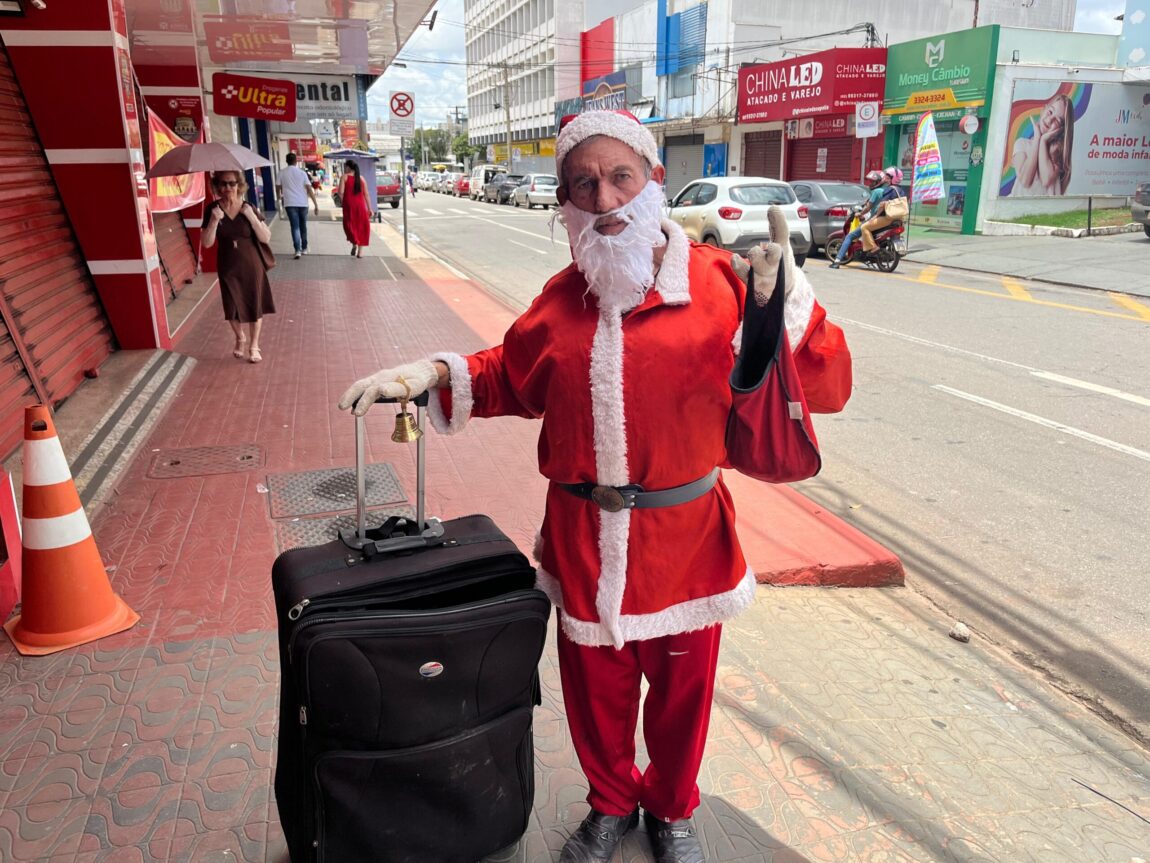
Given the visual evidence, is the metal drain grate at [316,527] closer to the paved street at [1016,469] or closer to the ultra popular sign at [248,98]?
the paved street at [1016,469]

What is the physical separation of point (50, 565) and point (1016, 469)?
17.9 feet

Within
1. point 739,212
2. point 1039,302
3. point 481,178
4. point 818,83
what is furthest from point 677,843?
point 481,178

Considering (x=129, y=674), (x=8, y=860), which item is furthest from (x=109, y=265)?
(x=8, y=860)

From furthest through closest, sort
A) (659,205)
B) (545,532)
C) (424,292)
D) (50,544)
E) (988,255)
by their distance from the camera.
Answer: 1. (988,255)
2. (424,292)
3. (50,544)
4. (545,532)
5. (659,205)

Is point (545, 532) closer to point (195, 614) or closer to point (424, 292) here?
point (195, 614)

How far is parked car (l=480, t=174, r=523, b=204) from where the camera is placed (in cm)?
4122

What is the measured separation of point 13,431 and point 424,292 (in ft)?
27.1

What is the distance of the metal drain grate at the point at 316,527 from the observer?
438 cm

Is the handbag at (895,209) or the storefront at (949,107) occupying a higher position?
the storefront at (949,107)

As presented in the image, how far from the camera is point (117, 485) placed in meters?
5.06

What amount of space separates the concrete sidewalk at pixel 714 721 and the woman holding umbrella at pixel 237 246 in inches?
120

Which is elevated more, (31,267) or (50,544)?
(31,267)

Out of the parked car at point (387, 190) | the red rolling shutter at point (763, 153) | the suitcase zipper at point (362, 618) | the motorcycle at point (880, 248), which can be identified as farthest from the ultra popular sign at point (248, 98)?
the parked car at point (387, 190)

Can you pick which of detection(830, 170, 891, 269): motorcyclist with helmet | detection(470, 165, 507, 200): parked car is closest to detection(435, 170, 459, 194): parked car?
detection(470, 165, 507, 200): parked car
